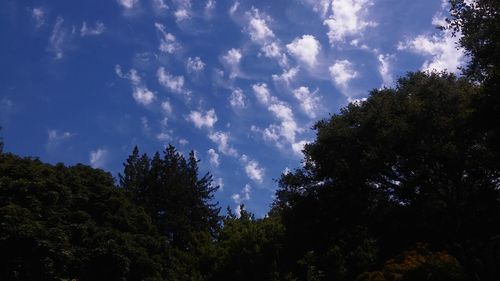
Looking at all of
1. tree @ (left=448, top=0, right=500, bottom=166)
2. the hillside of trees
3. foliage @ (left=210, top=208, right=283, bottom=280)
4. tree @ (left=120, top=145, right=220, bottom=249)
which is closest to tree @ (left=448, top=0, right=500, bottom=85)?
tree @ (left=448, top=0, right=500, bottom=166)

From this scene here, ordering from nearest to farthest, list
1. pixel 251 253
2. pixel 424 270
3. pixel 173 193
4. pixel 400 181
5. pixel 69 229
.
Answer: pixel 424 270, pixel 69 229, pixel 251 253, pixel 400 181, pixel 173 193

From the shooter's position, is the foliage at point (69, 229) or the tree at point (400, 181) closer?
the foliage at point (69, 229)

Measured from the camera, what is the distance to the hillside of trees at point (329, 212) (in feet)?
75.8

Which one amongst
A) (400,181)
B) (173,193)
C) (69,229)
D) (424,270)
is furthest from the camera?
(173,193)

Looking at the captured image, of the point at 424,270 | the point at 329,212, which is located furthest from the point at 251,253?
the point at 424,270

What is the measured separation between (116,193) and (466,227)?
59.7 feet

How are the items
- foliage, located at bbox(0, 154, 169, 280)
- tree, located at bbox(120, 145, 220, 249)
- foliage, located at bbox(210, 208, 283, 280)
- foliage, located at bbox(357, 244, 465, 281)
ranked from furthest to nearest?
Answer: tree, located at bbox(120, 145, 220, 249) < foliage, located at bbox(210, 208, 283, 280) < foliage, located at bbox(0, 154, 169, 280) < foliage, located at bbox(357, 244, 465, 281)

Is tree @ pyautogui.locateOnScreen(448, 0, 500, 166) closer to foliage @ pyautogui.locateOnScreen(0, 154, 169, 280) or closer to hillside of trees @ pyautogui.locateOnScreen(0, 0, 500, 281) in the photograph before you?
hillside of trees @ pyautogui.locateOnScreen(0, 0, 500, 281)

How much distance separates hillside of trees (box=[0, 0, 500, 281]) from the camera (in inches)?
910

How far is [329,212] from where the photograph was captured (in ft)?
95.3

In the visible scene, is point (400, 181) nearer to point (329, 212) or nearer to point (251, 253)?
point (329, 212)

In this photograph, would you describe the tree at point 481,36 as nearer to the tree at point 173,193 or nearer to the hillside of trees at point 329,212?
the hillside of trees at point 329,212

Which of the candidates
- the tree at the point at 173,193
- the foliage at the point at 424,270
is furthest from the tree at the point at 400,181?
the tree at the point at 173,193

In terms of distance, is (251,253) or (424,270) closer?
(424,270)
